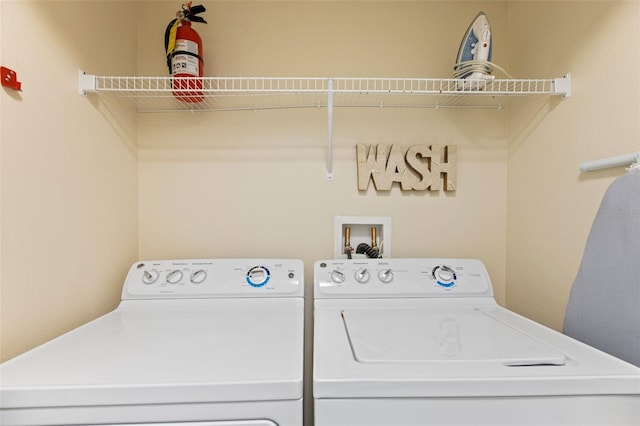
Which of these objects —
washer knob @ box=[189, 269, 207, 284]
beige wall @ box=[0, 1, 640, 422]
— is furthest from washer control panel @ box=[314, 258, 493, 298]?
washer knob @ box=[189, 269, 207, 284]

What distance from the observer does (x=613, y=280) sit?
2.98 ft

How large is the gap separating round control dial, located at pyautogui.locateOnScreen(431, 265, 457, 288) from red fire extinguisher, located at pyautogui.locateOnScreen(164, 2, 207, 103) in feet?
3.89

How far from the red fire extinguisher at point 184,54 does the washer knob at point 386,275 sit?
1014 millimetres

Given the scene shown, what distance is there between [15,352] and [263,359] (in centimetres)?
71

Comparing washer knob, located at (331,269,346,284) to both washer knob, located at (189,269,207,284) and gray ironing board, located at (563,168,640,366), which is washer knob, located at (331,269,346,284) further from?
gray ironing board, located at (563,168,640,366)

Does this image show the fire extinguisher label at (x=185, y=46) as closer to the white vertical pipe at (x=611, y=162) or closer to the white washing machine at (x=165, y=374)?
the white washing machine at (x=165, y=374)

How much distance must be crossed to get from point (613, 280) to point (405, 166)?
83 cm

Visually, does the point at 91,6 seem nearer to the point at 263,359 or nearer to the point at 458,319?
the point at 263,359

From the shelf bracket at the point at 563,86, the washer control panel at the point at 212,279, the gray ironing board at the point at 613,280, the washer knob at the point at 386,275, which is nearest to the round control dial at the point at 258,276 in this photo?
the washer control panel at the point at 212,279

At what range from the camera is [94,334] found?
93 centimetres

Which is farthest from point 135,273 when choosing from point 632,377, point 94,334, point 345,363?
point 632,377

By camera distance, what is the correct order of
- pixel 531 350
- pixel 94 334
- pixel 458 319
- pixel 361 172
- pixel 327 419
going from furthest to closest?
pixel 361 172
pixel 458 319
pixel 94 334
pixel 531 350
pixel 327 419

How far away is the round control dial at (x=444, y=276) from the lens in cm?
128

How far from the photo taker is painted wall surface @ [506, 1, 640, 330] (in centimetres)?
96
